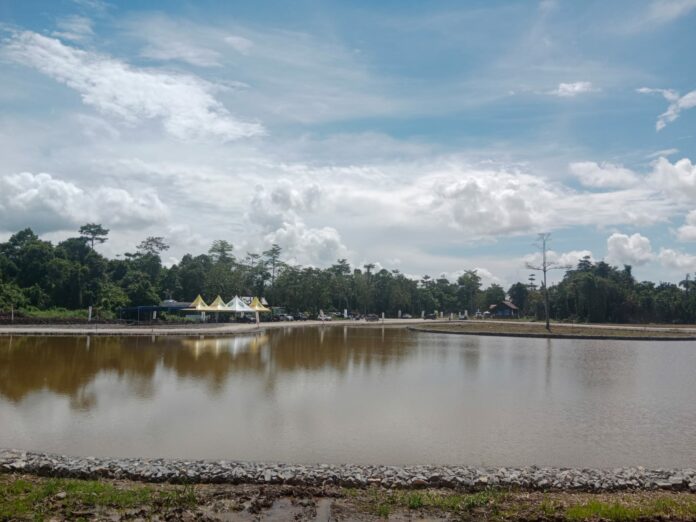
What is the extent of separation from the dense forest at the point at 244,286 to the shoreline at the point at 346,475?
1982 inches

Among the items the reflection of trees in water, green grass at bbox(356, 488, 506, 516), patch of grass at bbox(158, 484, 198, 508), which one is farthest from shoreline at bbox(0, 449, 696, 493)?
the reflection of trees in water

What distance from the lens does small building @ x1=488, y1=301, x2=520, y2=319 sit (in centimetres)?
10663

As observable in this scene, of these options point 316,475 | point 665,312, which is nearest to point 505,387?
point 316,475

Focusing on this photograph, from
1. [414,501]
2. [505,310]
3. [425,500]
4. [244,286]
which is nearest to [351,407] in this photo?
[425,500]

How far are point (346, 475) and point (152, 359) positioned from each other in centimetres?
2011

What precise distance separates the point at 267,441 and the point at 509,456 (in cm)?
526

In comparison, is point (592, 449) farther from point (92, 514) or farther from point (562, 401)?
point (92, 514)

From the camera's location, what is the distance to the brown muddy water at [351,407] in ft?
38.3

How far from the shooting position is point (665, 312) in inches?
2943

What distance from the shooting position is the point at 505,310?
108 metres

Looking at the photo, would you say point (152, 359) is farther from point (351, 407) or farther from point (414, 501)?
point (414, 501)

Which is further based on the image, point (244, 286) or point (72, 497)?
point (244, 286)

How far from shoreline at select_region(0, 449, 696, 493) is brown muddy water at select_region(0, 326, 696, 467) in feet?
3.90

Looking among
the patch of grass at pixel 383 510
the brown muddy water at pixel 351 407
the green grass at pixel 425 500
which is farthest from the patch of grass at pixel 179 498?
the patch of grass at pixel 383 510
